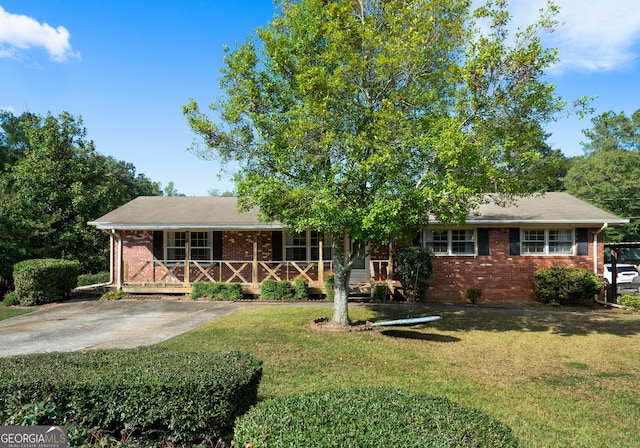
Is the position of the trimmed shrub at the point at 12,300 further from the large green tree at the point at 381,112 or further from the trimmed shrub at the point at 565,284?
the trimmed shrub at the point at 565,284

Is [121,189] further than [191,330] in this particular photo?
Yes

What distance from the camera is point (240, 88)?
1037cm

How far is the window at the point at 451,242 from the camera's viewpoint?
17.0 metres

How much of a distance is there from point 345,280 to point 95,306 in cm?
949

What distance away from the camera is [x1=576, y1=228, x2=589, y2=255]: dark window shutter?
653 inches

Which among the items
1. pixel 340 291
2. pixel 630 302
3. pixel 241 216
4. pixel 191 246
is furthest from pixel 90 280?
pixel 630 302

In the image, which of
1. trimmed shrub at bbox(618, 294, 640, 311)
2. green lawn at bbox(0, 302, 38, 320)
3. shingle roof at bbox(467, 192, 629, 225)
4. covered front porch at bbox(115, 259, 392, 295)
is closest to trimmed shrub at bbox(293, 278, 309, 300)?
covered front porch at bbox(115, 259, 392, 295)

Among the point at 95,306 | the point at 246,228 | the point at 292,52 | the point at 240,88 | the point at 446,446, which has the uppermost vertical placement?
the point at 292,52

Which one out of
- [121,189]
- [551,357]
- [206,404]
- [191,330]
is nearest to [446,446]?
[206,404]

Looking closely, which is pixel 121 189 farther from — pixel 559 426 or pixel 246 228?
pixel 559 426

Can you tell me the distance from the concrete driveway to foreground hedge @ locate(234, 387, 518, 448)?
706 cm

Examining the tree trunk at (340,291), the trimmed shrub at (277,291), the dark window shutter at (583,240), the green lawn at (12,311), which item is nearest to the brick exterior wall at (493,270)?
the dark window shutter at (583,240)

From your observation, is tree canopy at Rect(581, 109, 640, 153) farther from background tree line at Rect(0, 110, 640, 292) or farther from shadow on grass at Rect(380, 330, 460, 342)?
shadow on grass at Rect(380, 330, 460, 342)

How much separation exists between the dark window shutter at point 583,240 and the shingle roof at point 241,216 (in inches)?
22.2
